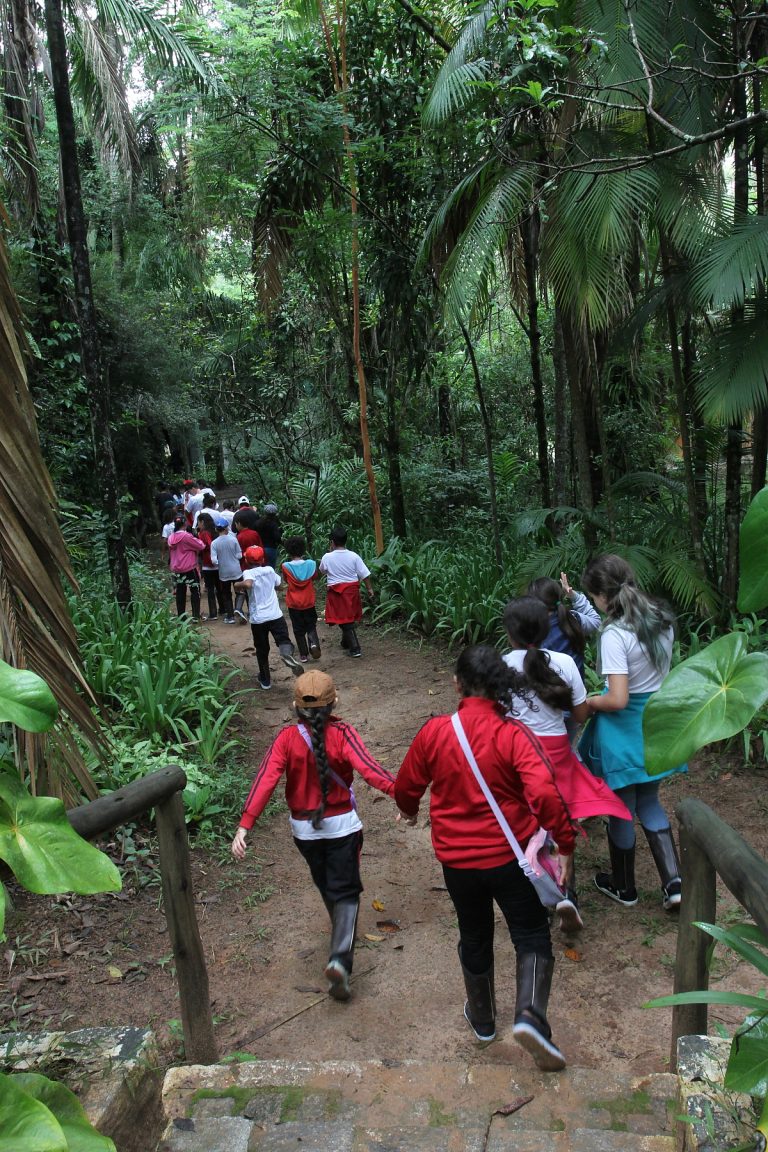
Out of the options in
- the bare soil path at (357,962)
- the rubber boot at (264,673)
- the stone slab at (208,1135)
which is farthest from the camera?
the rubber boot at (264,673)

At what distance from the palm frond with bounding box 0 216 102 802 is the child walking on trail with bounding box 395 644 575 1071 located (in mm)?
1403

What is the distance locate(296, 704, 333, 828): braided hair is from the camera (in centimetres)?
351

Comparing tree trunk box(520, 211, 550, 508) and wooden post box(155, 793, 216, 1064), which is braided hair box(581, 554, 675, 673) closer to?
wooden post box(155, 793, 216, 1064)

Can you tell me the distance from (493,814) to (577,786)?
96 centimetres

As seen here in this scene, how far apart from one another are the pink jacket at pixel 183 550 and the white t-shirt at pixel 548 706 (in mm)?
6853

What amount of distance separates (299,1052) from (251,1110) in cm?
93

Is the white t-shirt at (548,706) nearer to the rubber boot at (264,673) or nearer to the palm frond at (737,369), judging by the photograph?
the palm frond at (737,369)

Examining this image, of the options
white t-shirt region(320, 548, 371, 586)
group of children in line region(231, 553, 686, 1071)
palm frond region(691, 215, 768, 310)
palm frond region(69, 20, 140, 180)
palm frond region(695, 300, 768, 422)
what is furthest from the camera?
white t-shirt region(320, 548, 371, 586)

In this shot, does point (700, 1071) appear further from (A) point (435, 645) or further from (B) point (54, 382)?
(B) point (54, 382)

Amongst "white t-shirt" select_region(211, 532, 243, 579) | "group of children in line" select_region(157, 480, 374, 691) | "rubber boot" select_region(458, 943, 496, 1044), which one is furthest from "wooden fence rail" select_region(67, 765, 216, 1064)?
"white t-shirt" select_region(211, 532, 243, 579)

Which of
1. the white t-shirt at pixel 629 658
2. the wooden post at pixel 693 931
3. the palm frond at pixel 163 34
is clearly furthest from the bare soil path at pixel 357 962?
the palm frond at pixel 163 34

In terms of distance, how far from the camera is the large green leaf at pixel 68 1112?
1.34m

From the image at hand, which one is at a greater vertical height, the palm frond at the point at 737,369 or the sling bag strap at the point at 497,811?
the palm frond at the point at 737,369

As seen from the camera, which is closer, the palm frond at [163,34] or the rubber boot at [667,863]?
the rubber boot at [667,863]
